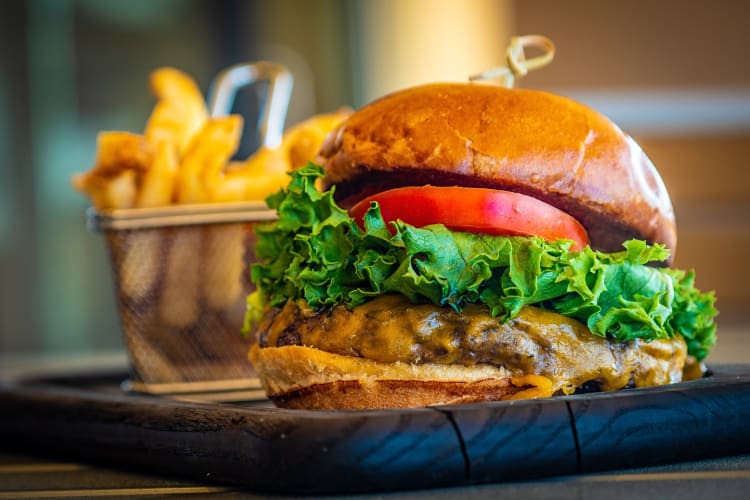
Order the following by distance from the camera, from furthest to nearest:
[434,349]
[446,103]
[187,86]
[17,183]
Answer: [17,183]
[187,86]
[446,103]
[434,349]

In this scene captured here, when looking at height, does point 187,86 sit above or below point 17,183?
above

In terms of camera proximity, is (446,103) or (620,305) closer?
(620,305)

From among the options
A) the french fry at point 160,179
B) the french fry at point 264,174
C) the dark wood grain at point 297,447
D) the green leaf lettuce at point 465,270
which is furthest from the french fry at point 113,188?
the dark wood grain at point 297,447

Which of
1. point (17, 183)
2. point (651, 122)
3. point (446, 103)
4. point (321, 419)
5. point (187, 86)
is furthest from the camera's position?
point (17, 183)

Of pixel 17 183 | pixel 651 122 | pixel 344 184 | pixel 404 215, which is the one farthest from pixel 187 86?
pixel 17 183

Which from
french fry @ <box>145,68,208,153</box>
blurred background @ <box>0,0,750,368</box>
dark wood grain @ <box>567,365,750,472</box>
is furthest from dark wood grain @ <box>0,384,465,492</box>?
blurred background @ <box>0,0,750,368</box>

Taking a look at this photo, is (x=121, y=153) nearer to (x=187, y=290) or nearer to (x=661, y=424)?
(x=187, y=290)

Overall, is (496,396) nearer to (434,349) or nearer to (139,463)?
(434,349)
